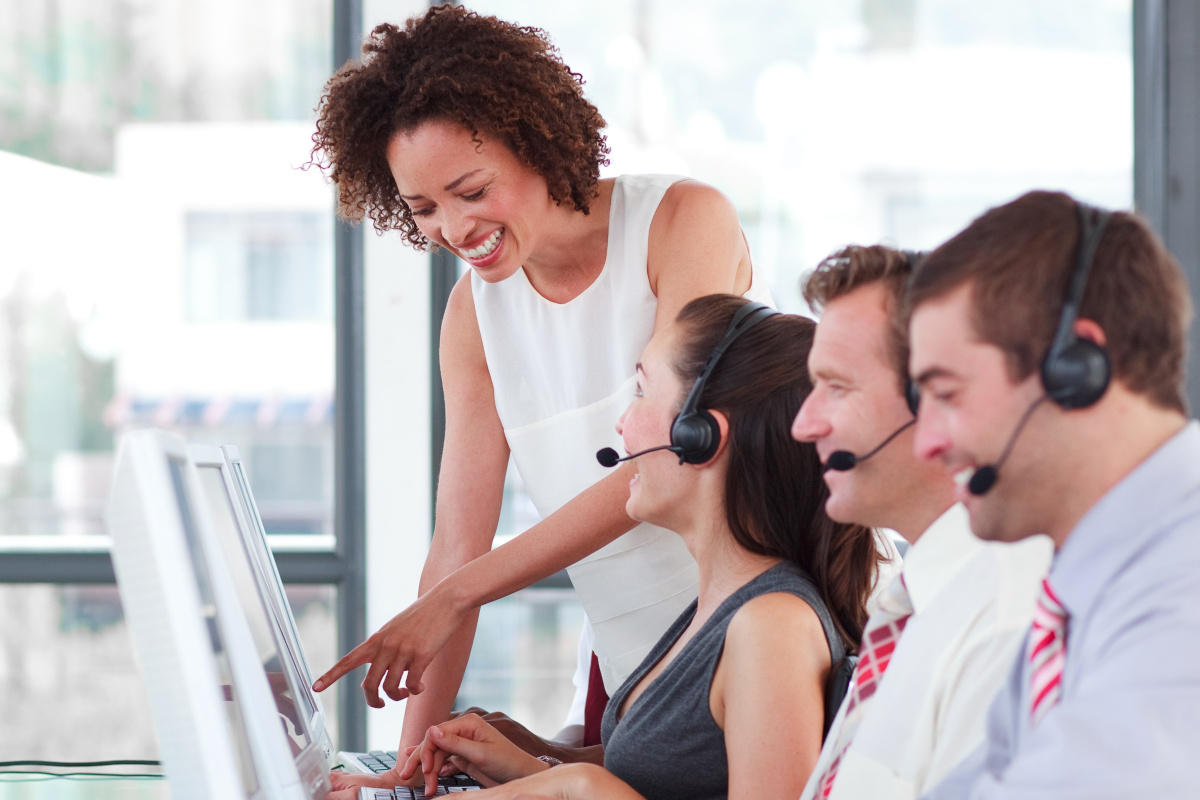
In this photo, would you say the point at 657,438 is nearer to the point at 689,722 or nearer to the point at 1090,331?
the point at 689,722

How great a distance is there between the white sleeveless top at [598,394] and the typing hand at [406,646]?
295mm

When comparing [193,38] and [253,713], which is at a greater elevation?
→ [193,38]

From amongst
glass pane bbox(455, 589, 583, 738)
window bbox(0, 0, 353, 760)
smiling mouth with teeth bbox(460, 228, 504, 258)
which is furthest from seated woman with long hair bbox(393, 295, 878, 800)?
window bbox(0, 0, 353, 760)

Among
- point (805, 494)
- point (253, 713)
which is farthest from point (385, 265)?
point (253, 713)

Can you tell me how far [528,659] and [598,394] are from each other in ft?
5.05

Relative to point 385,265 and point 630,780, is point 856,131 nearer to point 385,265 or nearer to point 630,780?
point 385,265

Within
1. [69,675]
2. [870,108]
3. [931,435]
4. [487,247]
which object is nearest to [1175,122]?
[870,108]

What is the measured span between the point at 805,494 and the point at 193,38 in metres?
2.43

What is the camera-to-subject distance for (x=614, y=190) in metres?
1.59

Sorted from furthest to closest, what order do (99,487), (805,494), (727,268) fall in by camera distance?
(99,487)
(727,268)
(805,494)

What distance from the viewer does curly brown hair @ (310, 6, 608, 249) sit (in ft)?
4.65

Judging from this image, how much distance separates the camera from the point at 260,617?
1006 millimetres

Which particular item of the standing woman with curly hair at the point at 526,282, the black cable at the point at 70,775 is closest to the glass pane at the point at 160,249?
the standing woman with curly hair at the point at 526,282

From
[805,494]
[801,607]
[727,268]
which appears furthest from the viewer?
[727,268]
